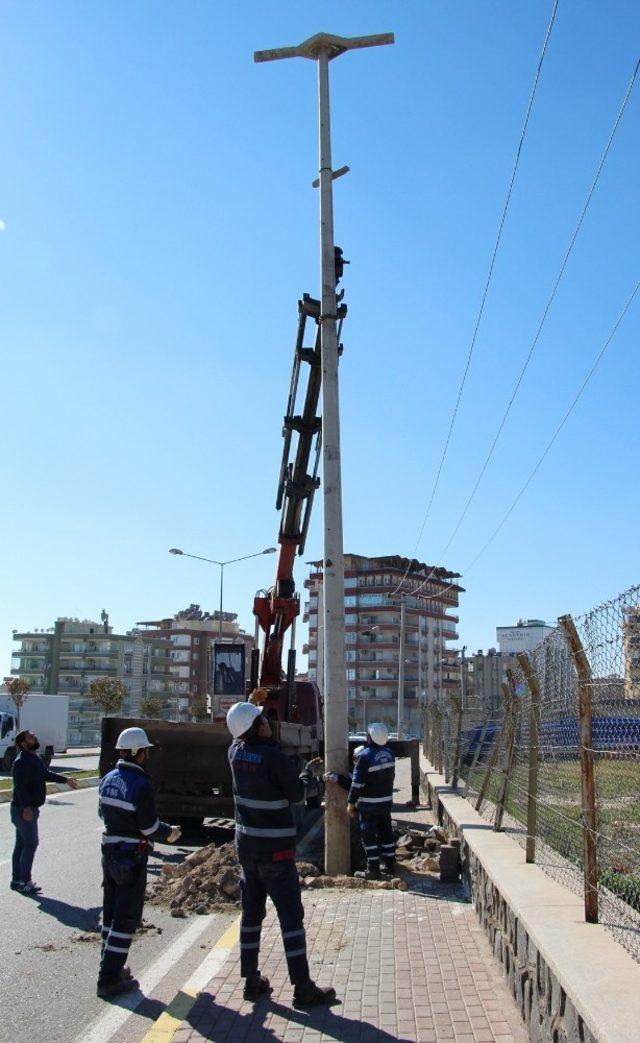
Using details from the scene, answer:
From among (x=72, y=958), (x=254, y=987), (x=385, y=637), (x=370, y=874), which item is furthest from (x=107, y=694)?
(x=254, y=987)

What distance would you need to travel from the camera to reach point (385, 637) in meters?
105

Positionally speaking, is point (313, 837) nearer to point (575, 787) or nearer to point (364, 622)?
point (575, 787)

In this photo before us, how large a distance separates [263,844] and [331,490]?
17.9 ft

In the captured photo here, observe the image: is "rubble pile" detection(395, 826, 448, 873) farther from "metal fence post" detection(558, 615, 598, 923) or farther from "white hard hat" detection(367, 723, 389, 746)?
"metal fence post" detection(558, 615, 598, 923)

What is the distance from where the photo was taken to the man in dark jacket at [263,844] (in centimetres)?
557

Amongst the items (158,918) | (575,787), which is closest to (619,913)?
(575,787)

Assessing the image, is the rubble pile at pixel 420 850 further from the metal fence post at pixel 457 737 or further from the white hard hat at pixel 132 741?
the white hard hat at pixel 132 741

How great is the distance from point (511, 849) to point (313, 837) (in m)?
6.97

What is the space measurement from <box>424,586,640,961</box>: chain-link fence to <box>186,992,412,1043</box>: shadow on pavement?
1.34 metres

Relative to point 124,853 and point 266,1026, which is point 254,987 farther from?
point 124,853

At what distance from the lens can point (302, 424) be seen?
1490cm

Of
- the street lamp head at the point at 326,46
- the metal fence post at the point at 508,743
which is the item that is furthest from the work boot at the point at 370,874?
the street lamp head at the point at 326,46

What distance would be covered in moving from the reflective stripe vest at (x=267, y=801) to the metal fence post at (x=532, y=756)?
1569mm

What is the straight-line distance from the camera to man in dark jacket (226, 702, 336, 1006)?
18.3 ft
